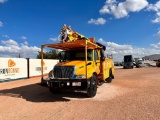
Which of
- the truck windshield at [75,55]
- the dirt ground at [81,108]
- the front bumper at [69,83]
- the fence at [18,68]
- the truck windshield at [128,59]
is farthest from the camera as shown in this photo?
the truck windshield at [128,59]

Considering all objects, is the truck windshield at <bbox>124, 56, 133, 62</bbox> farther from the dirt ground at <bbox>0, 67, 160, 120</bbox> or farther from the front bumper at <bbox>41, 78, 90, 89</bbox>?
the front bumper at <bbox>41, 78, 90, 89</bbox>

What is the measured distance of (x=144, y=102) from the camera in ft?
31.9

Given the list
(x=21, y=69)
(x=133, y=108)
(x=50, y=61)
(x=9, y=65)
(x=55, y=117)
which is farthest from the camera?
(x=50, y=61)

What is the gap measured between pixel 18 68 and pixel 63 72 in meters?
14.0

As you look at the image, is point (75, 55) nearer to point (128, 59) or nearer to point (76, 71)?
point (76, 71)

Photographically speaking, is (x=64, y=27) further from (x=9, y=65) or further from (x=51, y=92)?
(x=9, y=65)

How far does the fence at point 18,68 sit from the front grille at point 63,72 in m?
11.4

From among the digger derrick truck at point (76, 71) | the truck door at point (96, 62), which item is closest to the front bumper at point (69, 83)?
the digger derrick truck at point (76, 71)

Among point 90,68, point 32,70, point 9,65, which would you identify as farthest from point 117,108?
point 32,70

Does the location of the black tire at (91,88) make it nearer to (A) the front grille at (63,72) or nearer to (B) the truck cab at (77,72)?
(B) the truck cab at (77,72)

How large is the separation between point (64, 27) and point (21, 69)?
13625mm

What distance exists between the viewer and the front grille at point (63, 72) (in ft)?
35.7

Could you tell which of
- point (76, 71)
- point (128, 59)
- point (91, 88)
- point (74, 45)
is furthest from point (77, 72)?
point (128, 59)

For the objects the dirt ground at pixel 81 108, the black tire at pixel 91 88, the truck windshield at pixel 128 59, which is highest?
the truck windshield at pixel 128 59
